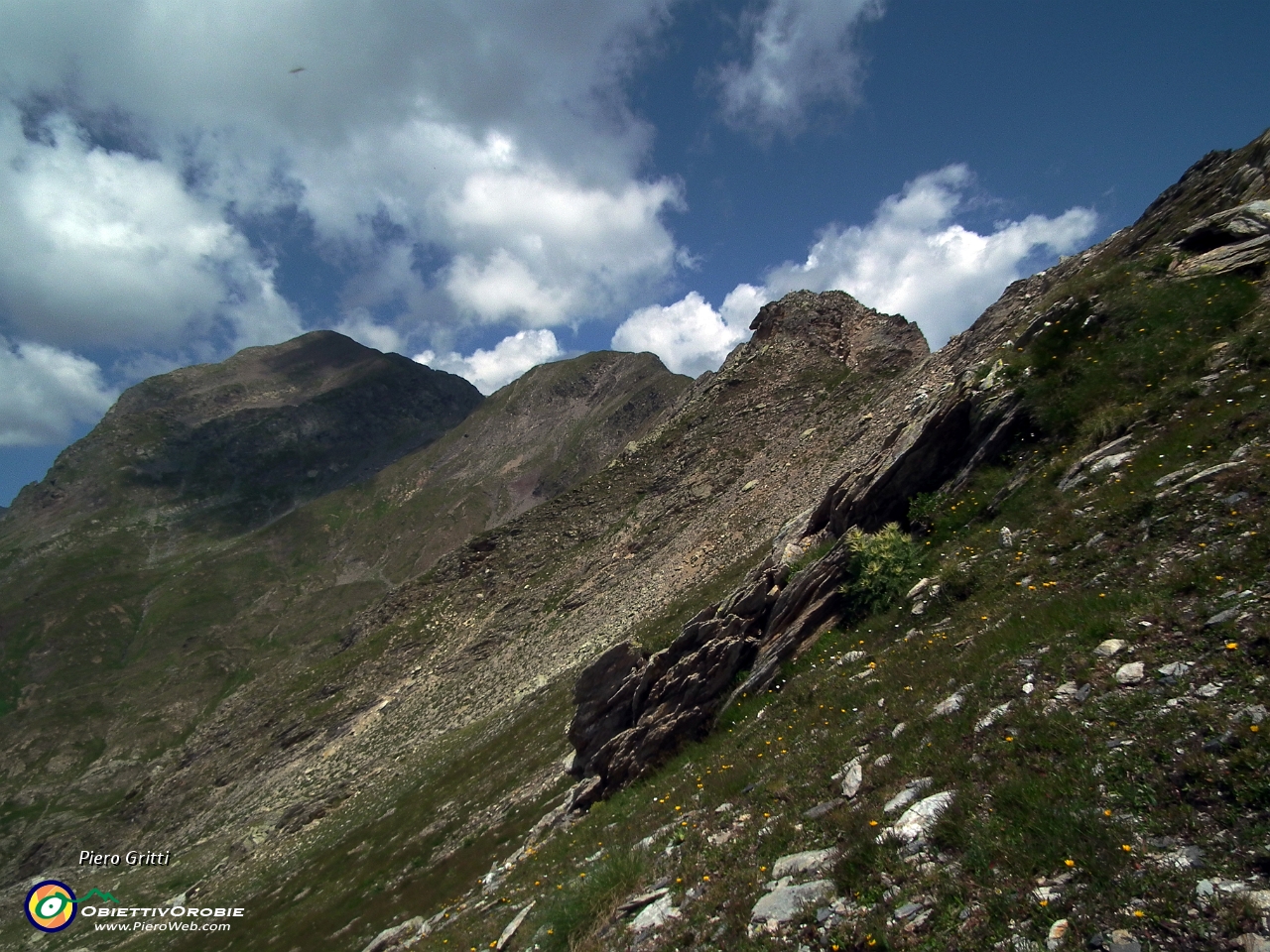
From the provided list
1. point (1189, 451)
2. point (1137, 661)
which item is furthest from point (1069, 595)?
point (1189, 451)

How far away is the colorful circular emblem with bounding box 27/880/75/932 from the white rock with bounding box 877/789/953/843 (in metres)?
53.0

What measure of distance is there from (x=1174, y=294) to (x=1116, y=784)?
17079mm

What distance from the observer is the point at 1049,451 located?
16.2 meters

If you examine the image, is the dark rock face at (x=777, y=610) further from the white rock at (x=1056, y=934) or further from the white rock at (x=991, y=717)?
the white rock at (x=1056, y=934)

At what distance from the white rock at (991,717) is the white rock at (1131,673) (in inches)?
54.4

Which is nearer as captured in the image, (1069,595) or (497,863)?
(1069,595)

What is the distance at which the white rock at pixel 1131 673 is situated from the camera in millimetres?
7672

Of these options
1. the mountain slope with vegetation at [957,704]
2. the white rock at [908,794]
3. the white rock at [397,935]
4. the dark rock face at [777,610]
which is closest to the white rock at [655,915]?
the mountain slope with vegetation at [957,704]

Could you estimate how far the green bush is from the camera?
53.1ft

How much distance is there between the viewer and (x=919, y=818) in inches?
293

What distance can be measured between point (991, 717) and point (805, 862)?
319cm

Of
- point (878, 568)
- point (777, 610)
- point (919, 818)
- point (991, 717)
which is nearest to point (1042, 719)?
point (991, 717)

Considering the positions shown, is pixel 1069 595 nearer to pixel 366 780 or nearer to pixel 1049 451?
pixel 1049 451

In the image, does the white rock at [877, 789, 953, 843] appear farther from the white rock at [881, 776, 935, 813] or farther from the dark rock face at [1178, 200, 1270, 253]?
the dark rock face at [1178, 200, 1270, 253]
